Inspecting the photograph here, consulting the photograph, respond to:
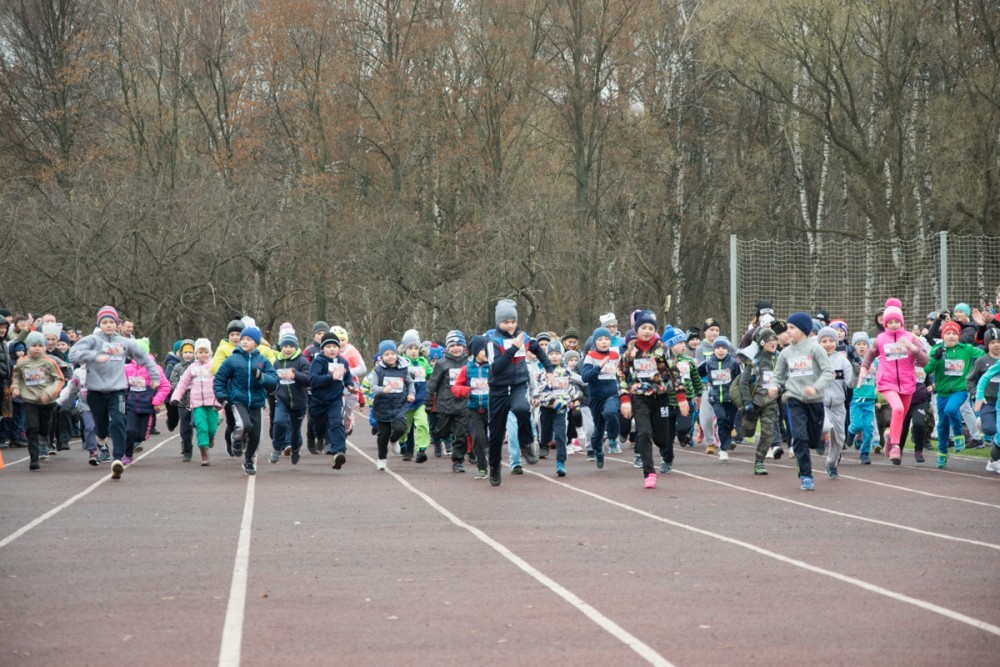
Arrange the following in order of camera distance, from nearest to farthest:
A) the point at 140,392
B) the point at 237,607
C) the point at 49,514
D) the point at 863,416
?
the point at 237,607, the point at 49,514, the point at 863,416, the point at 140,392

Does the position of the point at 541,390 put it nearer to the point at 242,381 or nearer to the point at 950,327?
the point at 242,381

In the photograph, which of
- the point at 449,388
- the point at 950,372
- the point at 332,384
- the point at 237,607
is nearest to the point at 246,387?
the point at 332,384

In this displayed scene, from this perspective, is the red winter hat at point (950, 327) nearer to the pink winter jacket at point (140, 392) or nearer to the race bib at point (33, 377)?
the pink winter jacket at point (140, 392)

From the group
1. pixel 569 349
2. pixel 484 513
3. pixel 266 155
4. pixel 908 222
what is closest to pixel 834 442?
pixel 484 513

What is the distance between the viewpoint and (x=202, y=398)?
20.6m

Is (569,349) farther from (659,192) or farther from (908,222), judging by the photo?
(659,192)

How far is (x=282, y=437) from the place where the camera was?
69.6 feet

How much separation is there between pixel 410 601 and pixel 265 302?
3876 cm

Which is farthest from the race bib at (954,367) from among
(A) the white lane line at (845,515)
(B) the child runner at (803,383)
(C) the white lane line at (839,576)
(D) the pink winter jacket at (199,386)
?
(D) the pink winter jacket at (199,386)

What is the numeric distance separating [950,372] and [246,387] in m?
9.21

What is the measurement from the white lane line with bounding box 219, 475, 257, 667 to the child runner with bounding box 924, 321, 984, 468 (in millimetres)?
10735

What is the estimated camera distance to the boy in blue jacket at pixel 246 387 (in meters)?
18.9

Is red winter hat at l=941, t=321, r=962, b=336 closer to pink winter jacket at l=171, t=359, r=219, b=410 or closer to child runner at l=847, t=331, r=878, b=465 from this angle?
child runner at l=847, t=331, r=878, b=465

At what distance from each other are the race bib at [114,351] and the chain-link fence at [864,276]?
48.6 ft
